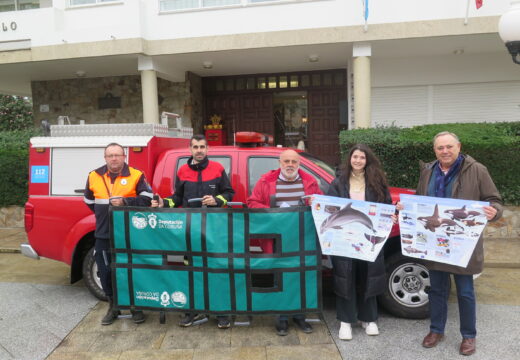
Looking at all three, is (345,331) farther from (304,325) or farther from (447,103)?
(447,103)

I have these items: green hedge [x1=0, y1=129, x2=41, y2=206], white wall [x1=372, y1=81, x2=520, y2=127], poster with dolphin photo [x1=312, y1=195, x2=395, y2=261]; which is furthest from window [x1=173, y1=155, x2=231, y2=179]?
white wall [x1=372, y1=81, x2=520, y2=127]

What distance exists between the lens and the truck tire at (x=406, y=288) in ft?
13.2

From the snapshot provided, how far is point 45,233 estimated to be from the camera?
4.70 m

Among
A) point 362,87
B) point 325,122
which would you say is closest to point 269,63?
point 325,122

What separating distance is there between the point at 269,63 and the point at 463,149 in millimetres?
6355

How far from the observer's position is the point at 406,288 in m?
4.05

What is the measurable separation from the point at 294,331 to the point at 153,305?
1.37m

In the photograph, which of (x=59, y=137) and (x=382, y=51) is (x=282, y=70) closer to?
(x=382, y=51)

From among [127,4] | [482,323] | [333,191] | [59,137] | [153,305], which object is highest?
[127,4]

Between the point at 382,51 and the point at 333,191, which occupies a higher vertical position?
the point at 382,51

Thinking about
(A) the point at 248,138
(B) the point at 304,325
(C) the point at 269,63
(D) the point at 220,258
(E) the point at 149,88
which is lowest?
(B) the point at 304,325

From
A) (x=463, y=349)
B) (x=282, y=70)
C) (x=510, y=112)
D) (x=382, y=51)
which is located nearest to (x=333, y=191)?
(x=463, y=349)

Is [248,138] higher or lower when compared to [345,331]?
higher

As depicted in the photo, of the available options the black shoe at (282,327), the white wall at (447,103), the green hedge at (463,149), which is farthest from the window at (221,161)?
the white wall at (447,103)
